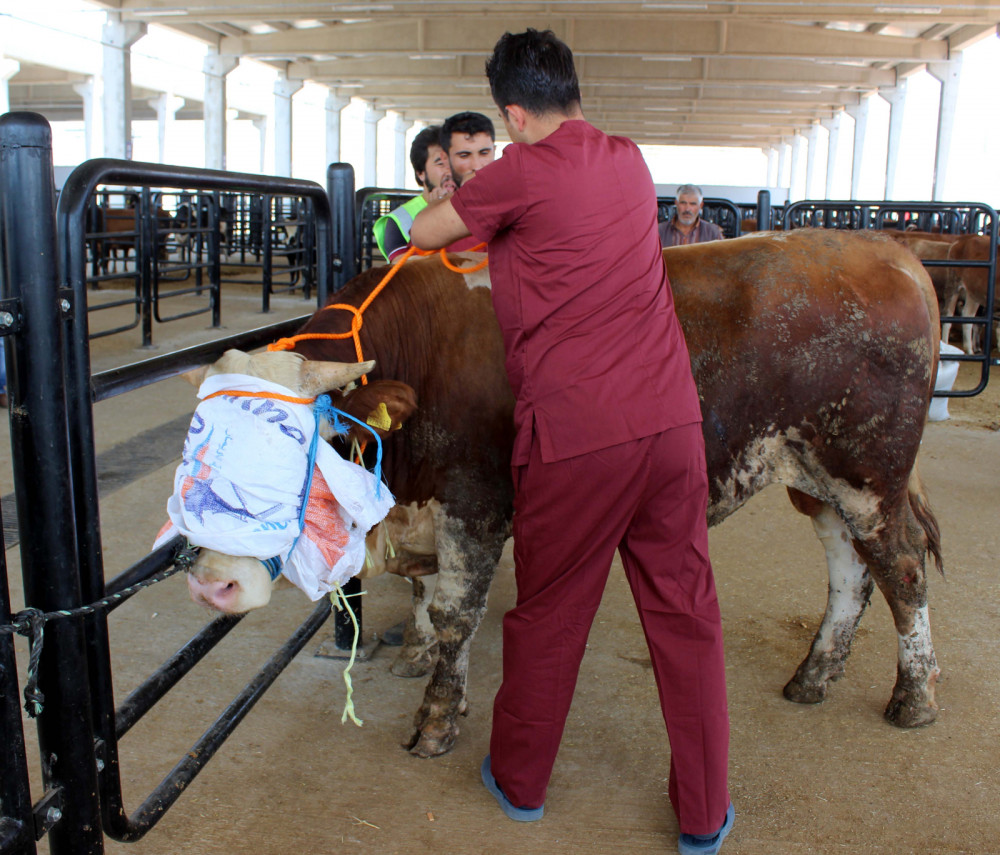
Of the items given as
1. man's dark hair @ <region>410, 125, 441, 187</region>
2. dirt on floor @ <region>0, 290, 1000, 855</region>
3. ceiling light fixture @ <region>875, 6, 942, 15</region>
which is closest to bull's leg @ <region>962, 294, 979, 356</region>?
dirt on floor @ <region>0, 290, 1000, 855</region>

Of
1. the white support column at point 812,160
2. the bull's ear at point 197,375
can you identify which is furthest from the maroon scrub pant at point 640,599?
the white support column at point 812,160

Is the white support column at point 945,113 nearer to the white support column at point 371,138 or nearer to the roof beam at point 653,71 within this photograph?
the roof beam at point 653,71

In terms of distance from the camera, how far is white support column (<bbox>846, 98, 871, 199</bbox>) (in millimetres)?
27062

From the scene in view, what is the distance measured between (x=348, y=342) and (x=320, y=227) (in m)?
0.89

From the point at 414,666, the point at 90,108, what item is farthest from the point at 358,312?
the point at 90,108

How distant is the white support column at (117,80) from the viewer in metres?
17.4

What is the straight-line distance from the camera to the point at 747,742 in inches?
105

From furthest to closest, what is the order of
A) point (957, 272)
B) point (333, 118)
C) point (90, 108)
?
point (333, 118) → point (90, 108) → point (957, 272)

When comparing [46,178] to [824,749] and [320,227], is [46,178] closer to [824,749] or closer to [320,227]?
[320,227]

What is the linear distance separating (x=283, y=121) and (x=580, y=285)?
2404 centimetres

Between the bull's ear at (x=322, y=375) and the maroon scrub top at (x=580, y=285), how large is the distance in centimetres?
39

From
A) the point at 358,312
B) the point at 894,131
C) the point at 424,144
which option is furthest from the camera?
the point at 894,131

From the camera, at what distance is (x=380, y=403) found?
203 cm

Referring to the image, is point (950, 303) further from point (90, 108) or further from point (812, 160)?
point (812, 160)
